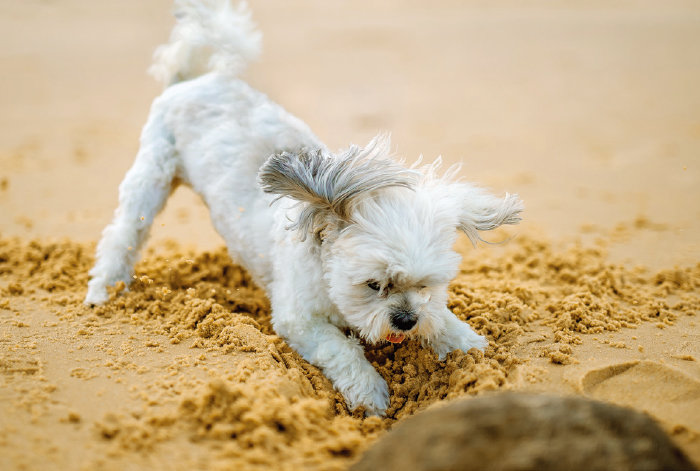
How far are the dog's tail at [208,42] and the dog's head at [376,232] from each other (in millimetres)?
1899

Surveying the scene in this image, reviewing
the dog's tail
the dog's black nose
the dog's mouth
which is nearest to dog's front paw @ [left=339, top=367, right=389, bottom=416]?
the dog's mouth

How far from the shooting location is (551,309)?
396cm

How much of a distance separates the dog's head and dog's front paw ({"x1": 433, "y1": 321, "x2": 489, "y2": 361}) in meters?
0.17

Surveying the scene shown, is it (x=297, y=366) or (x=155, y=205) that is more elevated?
(x=155, y=205)

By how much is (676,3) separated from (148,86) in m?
16.7

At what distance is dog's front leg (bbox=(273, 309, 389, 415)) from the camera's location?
3133 millimetres

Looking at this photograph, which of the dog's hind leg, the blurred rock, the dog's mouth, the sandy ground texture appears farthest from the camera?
the dog's hind leg

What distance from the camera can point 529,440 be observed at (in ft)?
6.19

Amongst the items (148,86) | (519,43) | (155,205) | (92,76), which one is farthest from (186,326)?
(519,43)

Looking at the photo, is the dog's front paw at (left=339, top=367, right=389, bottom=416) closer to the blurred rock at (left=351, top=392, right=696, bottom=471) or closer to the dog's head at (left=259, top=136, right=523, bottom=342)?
the dog's head at (left=259, top=136, right=523, bottom=342)

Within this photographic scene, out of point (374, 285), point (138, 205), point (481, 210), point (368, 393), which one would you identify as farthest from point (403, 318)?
point (138, 205)

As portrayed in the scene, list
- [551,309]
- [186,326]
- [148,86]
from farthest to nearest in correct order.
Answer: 1. [148,86]
2. [551,309]
3. [186,326]

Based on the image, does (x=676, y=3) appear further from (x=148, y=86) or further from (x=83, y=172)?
(x=83, y=172)

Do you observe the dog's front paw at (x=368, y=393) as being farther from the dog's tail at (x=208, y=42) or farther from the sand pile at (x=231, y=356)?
the dog's tail at (x=208, y=42)
